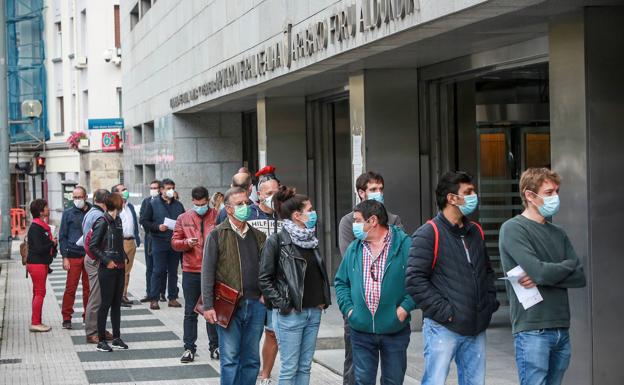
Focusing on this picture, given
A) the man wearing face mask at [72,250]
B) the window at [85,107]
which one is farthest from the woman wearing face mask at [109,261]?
the window at [85,107]

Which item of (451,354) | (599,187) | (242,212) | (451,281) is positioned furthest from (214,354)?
(451,281)

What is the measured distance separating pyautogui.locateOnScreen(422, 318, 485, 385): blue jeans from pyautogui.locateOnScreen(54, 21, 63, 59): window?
145 ft

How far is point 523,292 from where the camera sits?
21.8 ft

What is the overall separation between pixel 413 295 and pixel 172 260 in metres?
10.5

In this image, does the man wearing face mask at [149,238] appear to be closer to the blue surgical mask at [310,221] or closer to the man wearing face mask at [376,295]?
the blue surgical mask at [310,221]

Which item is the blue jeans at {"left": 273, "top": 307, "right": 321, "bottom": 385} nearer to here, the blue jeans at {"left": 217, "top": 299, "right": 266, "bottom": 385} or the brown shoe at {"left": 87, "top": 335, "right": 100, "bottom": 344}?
the blue jeans at {"left": 217, "top": 299, "right": 266, "bottom": 385}

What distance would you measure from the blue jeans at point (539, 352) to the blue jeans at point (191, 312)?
540 centimetres

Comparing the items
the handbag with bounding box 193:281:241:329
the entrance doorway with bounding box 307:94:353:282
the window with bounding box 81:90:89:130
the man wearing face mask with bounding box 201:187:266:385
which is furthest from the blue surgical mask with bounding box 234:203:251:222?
the window with bounding box 81:90:89:130

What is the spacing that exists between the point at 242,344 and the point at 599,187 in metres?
2.93

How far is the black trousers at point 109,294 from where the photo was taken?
12609 millimetres

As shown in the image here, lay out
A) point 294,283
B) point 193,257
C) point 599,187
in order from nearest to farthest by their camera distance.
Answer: point 294,283 → point 599,187 → point 193,257

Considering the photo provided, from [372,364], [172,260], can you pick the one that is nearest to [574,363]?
[372,364]

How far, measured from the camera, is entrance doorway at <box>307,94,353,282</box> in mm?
18484

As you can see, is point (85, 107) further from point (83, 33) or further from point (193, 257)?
point (193, 257)
